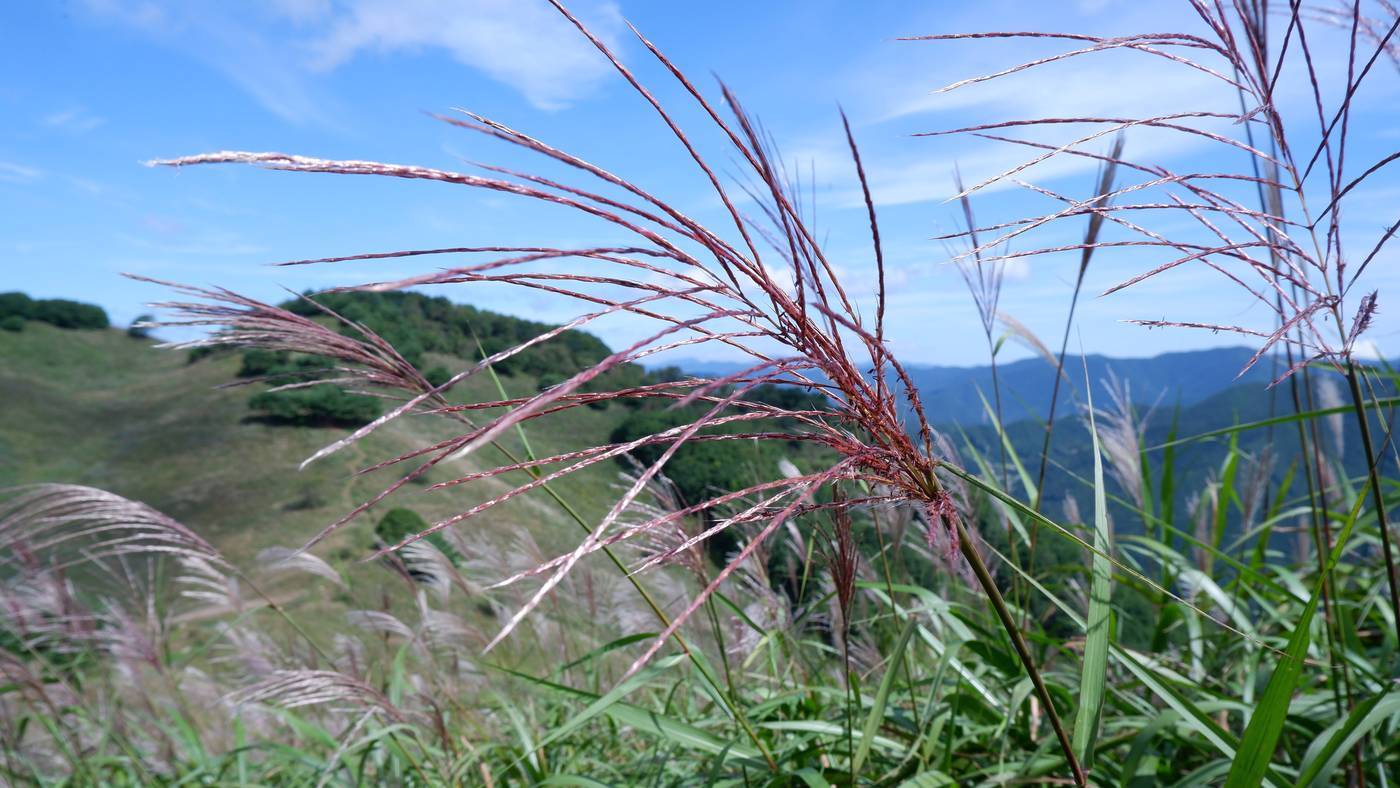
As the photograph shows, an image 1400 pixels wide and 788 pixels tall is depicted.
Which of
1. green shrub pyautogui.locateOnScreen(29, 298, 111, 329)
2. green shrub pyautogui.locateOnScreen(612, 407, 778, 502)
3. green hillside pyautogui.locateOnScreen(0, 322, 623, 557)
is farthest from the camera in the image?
green shrub pyautogui.locateOnScreen(29, 298, 111, 329)

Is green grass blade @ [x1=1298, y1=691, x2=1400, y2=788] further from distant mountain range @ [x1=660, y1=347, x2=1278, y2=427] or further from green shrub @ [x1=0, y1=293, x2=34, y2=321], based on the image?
green shrub @ [x1=0, y1=293, x2=34, y2=321]

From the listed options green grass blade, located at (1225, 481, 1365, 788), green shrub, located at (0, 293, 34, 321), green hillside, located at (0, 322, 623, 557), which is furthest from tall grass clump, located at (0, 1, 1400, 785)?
green shrub, located at (0, 293, 34, 321)

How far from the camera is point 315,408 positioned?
1093 inches

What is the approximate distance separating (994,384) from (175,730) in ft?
12.3

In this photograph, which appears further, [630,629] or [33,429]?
[33,429]

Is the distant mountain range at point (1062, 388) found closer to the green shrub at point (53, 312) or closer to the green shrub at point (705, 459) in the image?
the green shrub at point (705, 459)

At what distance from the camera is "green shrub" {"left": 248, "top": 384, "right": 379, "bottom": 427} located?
1037 inches

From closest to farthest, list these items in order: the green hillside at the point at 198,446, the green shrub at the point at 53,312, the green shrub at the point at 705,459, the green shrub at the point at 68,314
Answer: the green shrub at the point at 705,459
the green hillside at the point at 198,446
the green shrub at the point at 53,312
the green shrub at the point at 68,314

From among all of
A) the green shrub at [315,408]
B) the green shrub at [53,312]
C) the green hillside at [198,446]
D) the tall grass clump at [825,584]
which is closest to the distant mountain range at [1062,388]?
the tall grass clump at [825,584]

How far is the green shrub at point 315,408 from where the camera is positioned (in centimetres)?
2633

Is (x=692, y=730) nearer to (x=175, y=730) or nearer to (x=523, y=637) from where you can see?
(x=523, y=637)

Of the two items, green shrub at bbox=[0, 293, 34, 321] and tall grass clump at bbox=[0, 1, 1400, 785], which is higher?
green shrub at bbox=[0, 293, 34, 321]

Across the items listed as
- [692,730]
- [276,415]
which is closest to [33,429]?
[276,415]

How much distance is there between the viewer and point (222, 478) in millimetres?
24625
